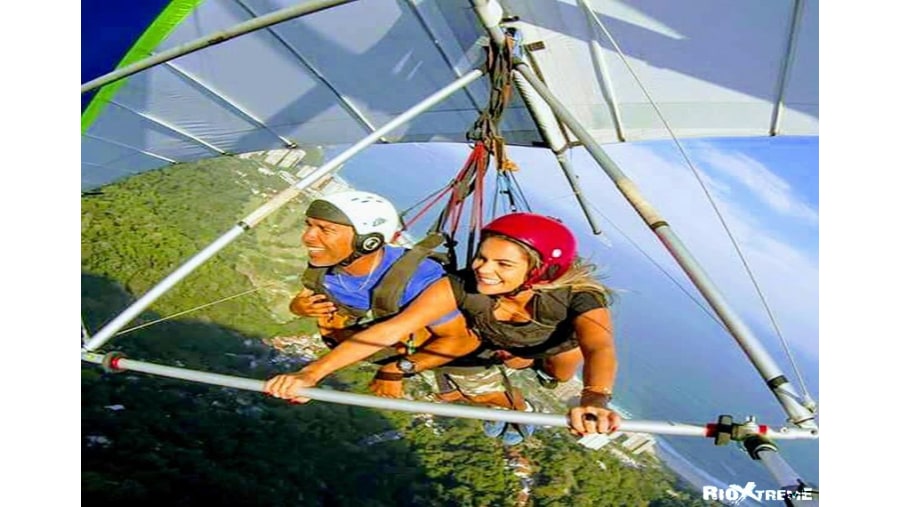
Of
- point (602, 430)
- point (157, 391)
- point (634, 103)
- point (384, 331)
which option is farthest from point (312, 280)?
point (157, 391)

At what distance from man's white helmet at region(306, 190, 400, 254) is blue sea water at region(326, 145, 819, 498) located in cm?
9

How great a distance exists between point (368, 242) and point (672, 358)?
4.65 feet

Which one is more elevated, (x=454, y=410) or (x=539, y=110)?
(x=539, y=110)

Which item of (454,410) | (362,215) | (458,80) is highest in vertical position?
(458,80)

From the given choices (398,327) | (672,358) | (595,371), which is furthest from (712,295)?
(672,358)

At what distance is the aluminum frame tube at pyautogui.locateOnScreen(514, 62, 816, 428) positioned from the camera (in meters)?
1.06

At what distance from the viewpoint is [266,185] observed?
271cm

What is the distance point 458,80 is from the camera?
1408 millimetres

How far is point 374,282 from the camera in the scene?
1.45 m

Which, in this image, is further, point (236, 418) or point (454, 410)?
point (236, 418)

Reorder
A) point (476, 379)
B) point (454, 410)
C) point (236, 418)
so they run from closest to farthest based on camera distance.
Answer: point (454, 410) → point (476, 379) → point (236, 418)

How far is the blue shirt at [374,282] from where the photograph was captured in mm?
1409

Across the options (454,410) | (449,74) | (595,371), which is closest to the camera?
(454,410)

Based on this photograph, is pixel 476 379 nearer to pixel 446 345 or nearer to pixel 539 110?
pixel 446 345
